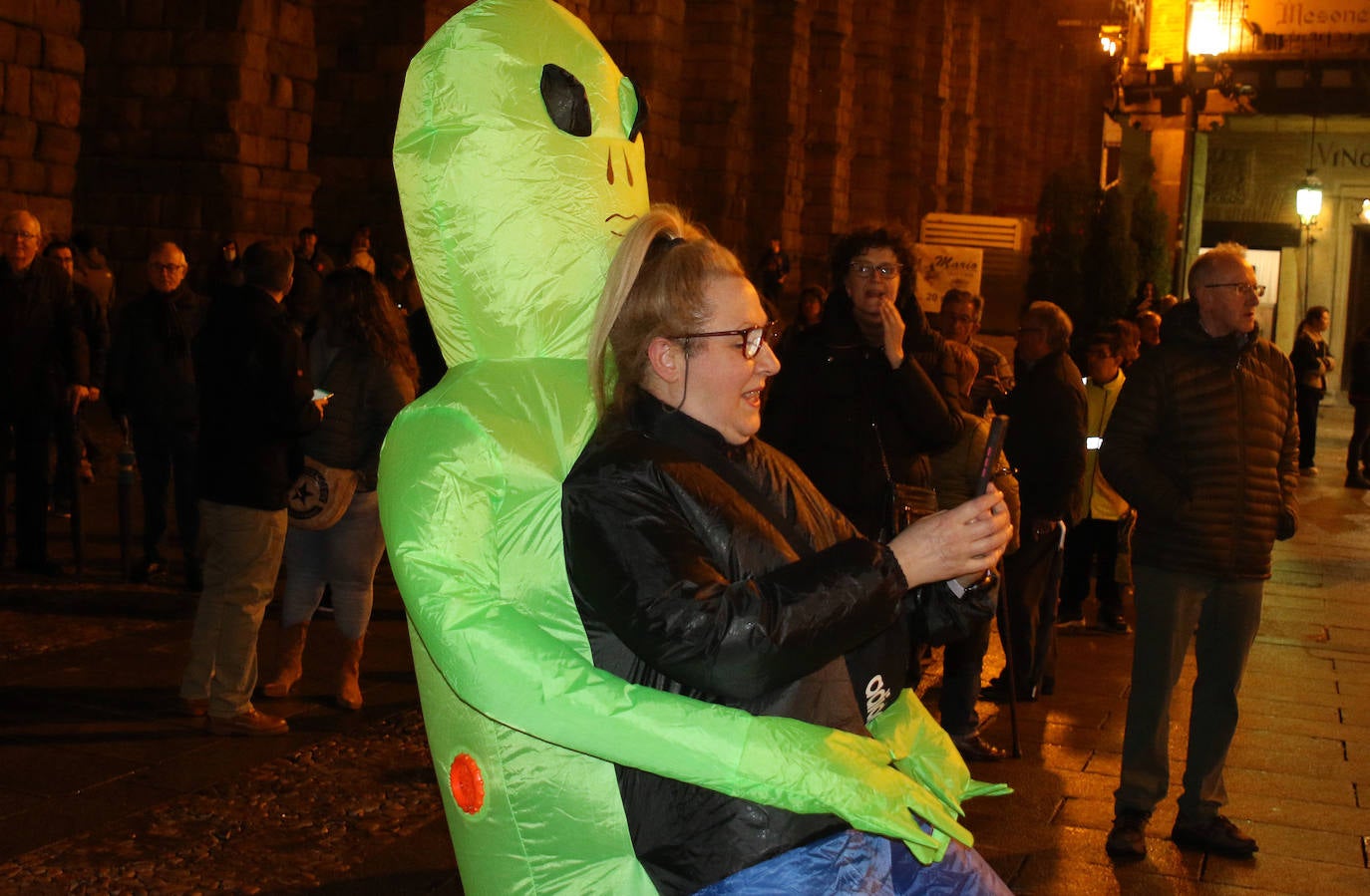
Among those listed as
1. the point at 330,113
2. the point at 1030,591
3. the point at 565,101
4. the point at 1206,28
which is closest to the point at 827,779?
the point at 565,101

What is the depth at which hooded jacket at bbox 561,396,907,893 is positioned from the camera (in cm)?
220

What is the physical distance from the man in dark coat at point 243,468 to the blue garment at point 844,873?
4.14 m

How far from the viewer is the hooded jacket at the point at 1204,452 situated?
5211 millimetres

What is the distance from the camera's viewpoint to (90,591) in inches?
337

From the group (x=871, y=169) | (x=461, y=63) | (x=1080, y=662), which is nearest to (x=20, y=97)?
(x=1080, y=662)

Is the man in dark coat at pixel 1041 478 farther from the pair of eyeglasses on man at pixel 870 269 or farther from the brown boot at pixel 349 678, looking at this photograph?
the brown boot at pixel 349 678

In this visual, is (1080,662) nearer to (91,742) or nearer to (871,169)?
(91,742)

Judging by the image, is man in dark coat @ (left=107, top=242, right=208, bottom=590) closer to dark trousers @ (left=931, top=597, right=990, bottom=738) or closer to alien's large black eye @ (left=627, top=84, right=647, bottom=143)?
dark trousers @ (left=931, top=597, right=990, bottom=738)

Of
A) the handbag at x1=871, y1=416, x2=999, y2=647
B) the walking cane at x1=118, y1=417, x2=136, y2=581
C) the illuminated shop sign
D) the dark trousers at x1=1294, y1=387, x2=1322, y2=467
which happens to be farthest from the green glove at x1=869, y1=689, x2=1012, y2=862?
the illuminated shop sign

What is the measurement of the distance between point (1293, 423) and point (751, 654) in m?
3.95

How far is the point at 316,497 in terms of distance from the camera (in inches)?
254

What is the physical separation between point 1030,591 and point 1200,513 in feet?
7.29

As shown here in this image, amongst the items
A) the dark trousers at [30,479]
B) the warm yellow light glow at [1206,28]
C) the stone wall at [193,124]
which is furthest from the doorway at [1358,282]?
the dark trousers at [30,479]

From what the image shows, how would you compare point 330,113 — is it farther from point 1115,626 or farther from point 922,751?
point 922,751
